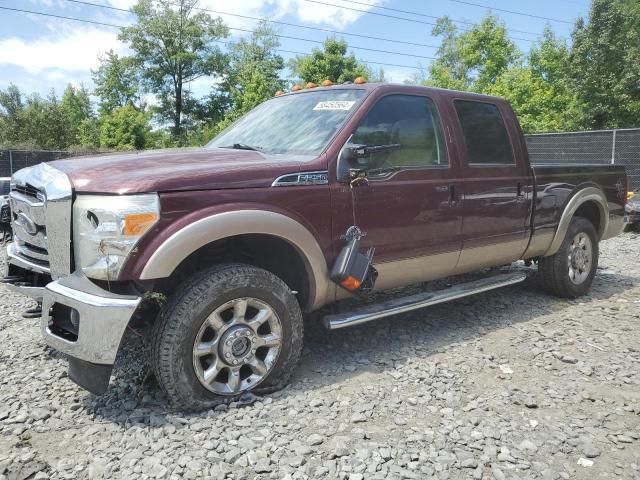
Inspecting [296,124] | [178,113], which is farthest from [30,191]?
[178,113]

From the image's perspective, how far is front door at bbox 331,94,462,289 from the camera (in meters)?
3.61

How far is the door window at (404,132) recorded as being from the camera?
146 inches

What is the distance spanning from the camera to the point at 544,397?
331 cm

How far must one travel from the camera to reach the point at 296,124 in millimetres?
3930

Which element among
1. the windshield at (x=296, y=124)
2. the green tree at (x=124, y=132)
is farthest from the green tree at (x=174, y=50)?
the windshield at (x=296, y=124)

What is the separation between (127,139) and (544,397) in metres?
34.9

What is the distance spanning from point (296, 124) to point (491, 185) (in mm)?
1748

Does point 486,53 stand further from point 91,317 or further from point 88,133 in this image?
point 91,317

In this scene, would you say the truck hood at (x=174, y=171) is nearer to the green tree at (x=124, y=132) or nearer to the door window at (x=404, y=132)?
the door window at (x=404, y=132)

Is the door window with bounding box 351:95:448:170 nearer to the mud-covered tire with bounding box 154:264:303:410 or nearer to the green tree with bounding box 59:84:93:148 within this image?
the mud-covered tire with bounding box 154:264:303:410

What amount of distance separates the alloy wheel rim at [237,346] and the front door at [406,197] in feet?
2.56

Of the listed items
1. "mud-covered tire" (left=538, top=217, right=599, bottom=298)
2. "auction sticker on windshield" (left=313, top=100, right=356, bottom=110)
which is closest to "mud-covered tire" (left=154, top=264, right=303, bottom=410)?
"auction sticker on windshield" (left=313, top=100, right=356, bottom=110)

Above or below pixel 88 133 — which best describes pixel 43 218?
below

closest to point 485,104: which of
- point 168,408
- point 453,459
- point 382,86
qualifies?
point 382,86
